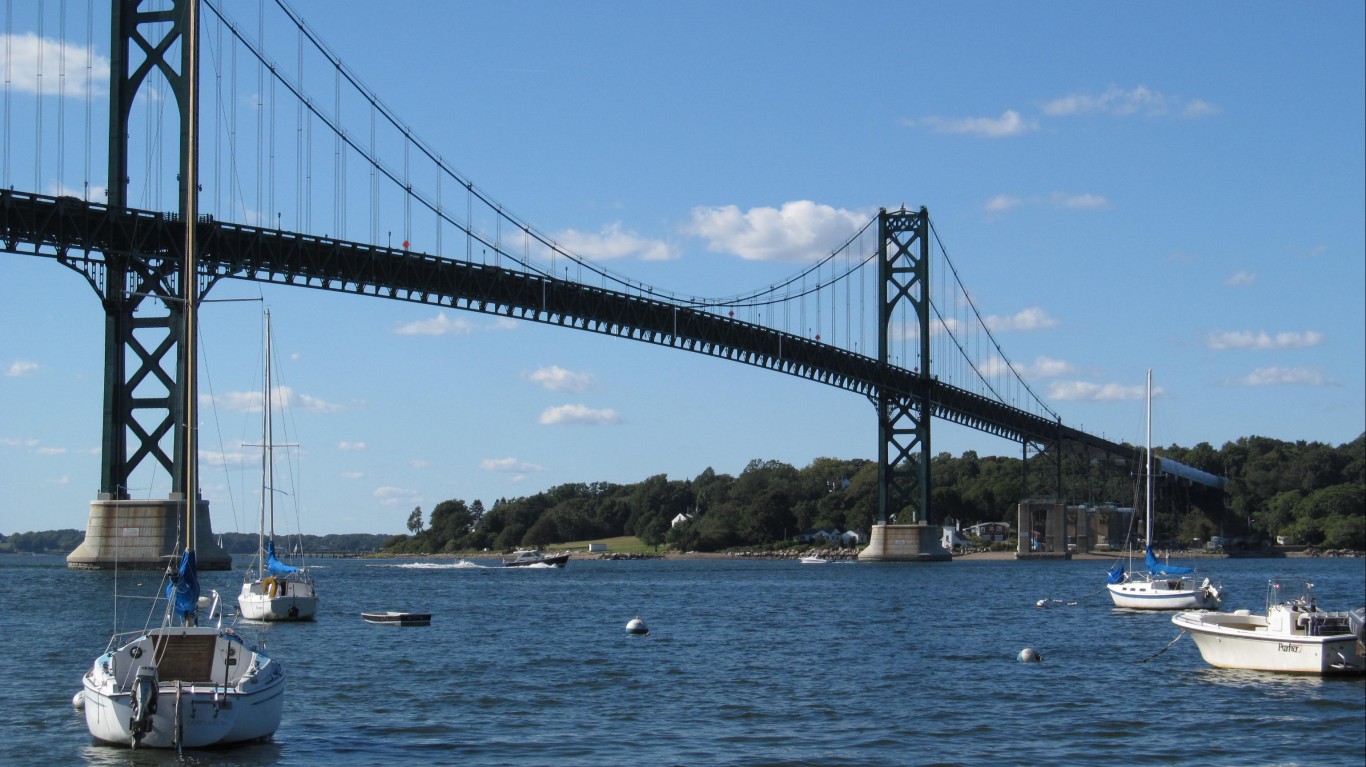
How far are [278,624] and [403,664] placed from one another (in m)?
13.5

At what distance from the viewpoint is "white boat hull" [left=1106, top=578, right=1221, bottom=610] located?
53.5m

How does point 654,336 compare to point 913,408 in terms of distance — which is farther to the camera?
point 913,408

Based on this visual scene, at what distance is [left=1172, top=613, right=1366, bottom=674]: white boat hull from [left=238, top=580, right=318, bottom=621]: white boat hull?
26912 mm

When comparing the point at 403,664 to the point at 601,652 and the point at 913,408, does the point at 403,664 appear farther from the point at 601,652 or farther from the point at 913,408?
the point at 913,408

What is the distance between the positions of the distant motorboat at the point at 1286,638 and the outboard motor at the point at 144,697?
65.9 feet

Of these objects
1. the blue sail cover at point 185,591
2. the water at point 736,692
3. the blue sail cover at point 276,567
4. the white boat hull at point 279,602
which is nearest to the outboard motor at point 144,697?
the water at point 736,692

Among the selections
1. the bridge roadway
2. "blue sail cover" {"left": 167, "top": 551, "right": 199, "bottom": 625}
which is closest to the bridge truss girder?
the bridge roadway

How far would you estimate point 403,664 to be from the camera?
Result: 117ft

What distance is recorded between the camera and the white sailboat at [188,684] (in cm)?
2162

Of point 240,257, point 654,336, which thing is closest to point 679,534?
point 654,336

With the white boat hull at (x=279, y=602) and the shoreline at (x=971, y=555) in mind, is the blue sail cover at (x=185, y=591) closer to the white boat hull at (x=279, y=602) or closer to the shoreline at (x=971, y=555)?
the white boat hull at (x=279, y=602)

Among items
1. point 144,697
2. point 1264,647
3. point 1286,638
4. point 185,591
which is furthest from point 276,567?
point 1286,638

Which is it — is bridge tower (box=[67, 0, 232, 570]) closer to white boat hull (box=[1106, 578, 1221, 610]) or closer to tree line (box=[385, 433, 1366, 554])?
white boat hull (box=[1106, 578, 1221, 610])

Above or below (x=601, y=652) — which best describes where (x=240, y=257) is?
above
